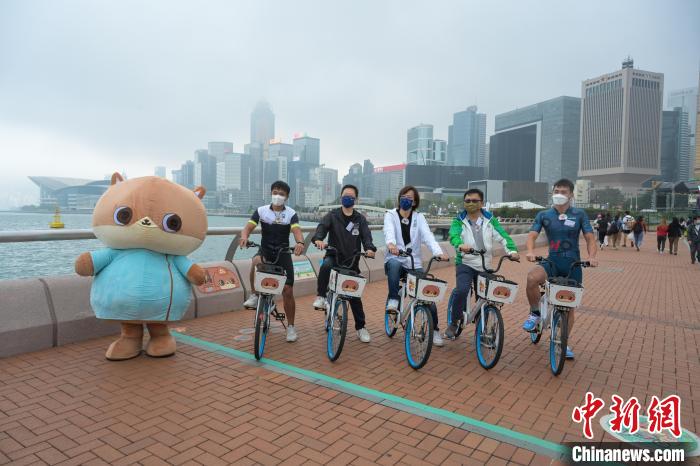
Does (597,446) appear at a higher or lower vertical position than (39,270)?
lower

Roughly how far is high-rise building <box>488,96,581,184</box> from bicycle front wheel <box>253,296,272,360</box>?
588 ft

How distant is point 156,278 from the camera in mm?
4758

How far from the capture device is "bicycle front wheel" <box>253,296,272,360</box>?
486 cm

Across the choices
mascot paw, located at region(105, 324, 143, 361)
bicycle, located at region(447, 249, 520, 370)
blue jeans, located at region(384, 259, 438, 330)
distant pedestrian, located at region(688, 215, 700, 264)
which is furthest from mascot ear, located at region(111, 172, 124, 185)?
distant pedestrian, located at region(688, 215, 700, 264)

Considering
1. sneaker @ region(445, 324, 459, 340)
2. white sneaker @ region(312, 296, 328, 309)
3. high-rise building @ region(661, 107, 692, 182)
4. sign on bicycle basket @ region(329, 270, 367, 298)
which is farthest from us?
high-rise building @ region(661, 107, 692, 182)

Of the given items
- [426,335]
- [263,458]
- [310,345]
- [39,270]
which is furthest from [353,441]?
[39,270]

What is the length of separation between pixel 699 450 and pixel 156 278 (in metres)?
4.71

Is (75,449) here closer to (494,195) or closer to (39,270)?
(39,270)

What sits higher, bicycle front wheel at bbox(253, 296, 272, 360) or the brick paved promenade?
bicycle front wheel at bbox(253, 296, 272, 360)

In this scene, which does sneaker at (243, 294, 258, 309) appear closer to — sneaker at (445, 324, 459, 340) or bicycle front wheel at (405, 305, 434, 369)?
bicycle front wheel at (405, 305, 434, 369)

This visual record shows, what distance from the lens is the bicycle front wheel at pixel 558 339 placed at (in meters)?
4.63

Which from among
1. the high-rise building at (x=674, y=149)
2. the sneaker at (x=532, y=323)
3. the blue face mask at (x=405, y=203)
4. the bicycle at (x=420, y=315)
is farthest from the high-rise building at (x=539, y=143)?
the bicycle at (x=420, y=315)

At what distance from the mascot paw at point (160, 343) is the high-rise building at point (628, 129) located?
17162 cm

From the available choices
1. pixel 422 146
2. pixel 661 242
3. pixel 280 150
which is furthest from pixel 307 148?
pixel 661 242
